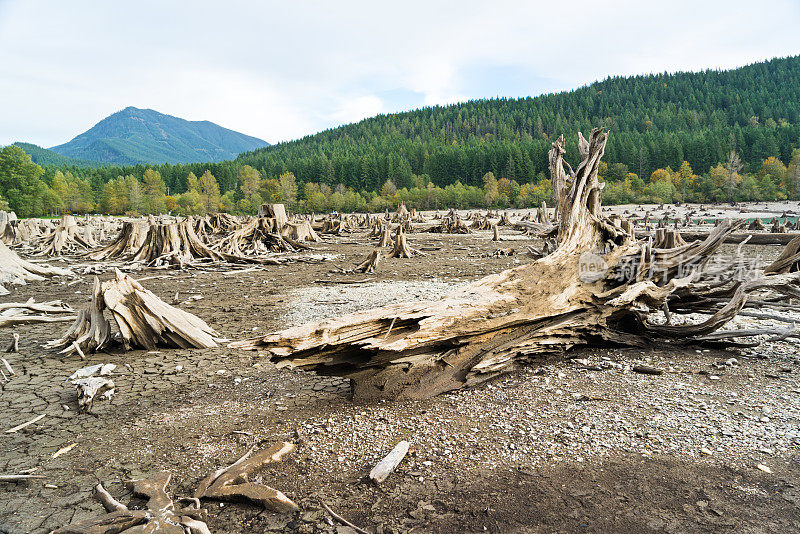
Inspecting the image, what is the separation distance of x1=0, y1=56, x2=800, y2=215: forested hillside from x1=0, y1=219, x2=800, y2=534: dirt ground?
69.5 metres

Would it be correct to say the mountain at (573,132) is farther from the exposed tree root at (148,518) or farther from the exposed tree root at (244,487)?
the exposed tree root at (148,518)

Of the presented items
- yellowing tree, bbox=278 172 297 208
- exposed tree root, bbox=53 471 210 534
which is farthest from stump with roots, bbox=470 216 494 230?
yellowing tree, bbox=278 172 297 208

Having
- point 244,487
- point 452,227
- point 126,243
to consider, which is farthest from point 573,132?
point 244,487

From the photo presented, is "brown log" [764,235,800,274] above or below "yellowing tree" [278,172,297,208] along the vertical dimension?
below

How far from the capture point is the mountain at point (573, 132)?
8775 centimetres

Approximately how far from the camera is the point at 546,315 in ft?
15.2

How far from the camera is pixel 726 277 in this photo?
6.11 metres

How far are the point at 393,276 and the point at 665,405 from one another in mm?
8712

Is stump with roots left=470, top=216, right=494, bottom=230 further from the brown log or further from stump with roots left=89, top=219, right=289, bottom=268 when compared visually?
the brown log

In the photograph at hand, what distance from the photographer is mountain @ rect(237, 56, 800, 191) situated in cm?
8775

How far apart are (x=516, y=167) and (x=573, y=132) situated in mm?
45672

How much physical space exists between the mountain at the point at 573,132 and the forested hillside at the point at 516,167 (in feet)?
1.27

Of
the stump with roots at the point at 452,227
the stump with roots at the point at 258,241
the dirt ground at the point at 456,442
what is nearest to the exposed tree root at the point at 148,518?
the dirt ground at the point at 456,442

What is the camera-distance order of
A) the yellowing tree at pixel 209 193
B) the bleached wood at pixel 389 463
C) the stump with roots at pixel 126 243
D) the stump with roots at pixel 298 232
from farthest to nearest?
the yellowing tree at pixel 209 193 → the stump with roots at pixel 298 232 → the stump with roots at pixel 126 243 → the bleached wood at pixel 389 463
